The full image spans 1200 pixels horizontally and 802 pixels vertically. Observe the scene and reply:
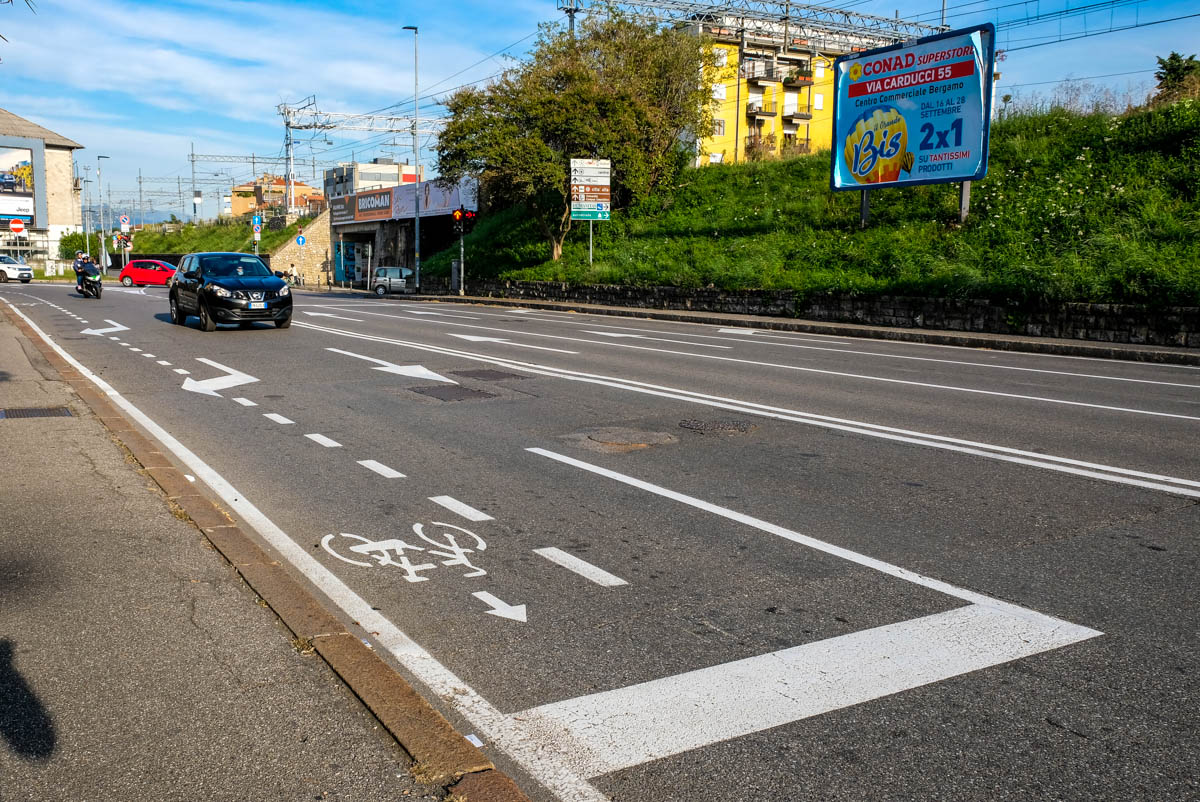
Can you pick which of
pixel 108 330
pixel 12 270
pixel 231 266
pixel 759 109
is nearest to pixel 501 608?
pixel 231 266

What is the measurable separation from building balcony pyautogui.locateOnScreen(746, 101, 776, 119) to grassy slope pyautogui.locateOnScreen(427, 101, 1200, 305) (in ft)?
88.5

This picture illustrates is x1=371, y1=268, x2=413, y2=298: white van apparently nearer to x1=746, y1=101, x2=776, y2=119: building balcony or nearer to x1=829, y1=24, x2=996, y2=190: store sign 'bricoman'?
x1=829, y1=24, x2=996, y2=190: store sign 'bricoman'

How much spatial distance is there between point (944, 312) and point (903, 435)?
13.9 metres

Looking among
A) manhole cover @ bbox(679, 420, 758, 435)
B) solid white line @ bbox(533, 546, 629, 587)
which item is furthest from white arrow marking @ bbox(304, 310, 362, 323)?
solid white line @ bbox(533, 546, 629, 587)

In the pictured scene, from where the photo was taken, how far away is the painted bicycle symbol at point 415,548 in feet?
16.3

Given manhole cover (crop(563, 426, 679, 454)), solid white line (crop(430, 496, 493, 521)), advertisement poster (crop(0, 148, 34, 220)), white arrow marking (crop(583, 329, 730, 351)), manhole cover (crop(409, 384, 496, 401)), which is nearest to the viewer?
solid white line (crop(430, 496, 493, 521))

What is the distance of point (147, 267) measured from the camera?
51656mm

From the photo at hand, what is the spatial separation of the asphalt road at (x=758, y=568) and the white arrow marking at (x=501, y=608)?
0.02 m

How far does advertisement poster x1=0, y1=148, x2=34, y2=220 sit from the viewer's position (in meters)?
87.8

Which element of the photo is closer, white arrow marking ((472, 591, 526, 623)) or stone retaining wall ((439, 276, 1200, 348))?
white arrow marking ((472, 591, 526, 623))

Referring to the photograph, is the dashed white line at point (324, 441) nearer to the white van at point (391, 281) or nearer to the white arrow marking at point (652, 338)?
the white arrow marking at point (652, 338)

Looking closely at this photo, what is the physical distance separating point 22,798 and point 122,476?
14.3 ft

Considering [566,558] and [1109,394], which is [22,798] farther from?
[1109,394]

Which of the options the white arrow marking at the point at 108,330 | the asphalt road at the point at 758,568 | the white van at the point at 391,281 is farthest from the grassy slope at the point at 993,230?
the white arrow marking at the point at 108,330
